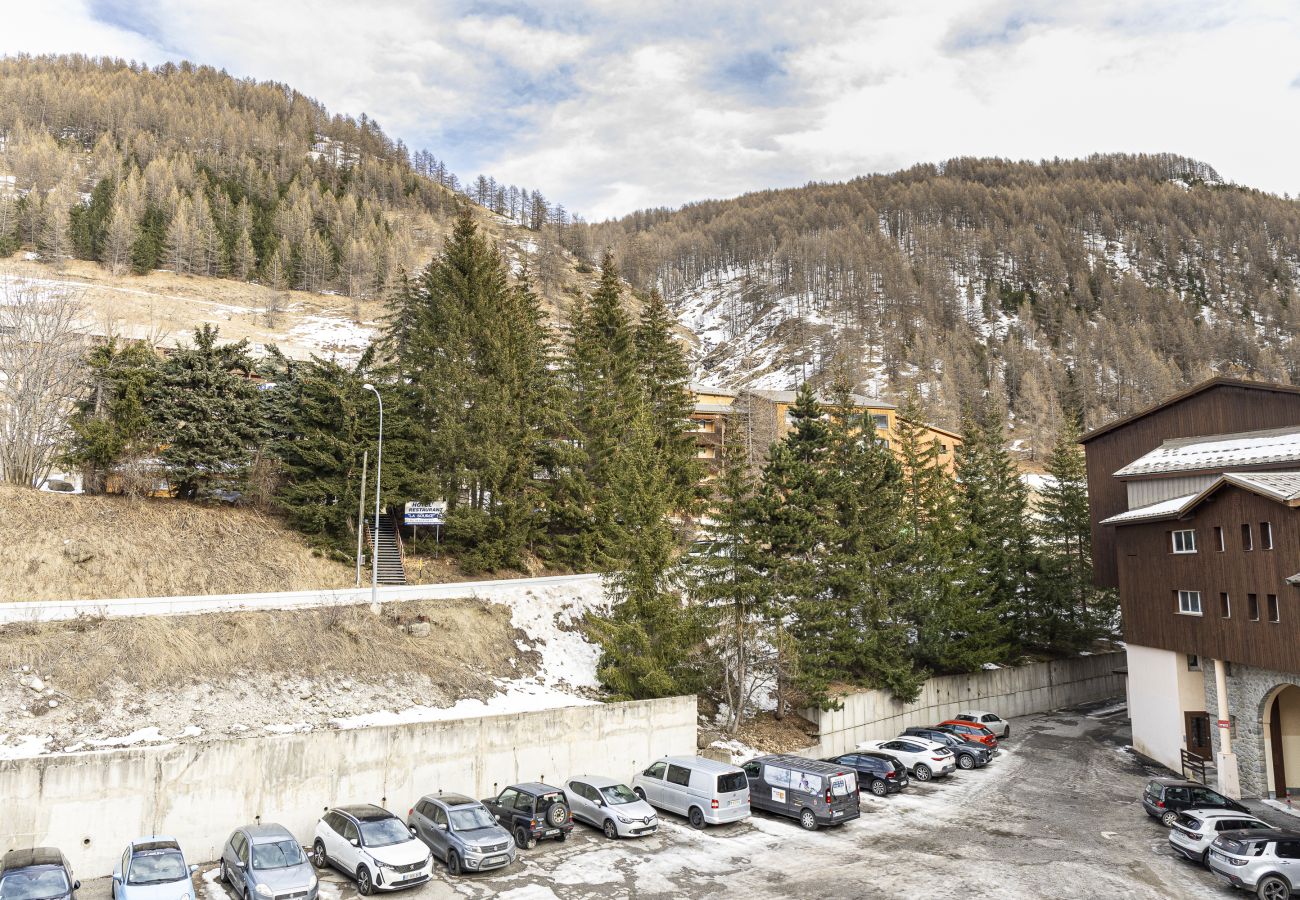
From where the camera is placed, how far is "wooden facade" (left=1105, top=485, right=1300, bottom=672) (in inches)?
963

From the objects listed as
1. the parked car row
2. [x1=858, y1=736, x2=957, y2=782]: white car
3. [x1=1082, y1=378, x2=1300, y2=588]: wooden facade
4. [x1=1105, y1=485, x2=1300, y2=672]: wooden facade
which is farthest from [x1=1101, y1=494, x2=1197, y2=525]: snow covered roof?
[x1=858, y1=736, x2=957, y2=782]: white car

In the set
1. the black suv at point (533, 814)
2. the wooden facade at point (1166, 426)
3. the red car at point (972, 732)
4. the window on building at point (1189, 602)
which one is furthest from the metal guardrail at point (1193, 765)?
the black suv at point (533, 814)

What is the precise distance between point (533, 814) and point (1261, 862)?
55.7 ft

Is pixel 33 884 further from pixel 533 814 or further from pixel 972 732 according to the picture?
pixel 972 732

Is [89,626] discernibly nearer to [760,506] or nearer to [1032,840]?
[760,506]

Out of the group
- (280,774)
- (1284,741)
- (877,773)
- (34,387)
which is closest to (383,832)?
(280,774)

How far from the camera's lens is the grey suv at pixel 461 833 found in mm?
17125

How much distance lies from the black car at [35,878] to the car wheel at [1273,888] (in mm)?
24423

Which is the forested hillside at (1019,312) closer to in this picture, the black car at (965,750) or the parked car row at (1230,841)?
the black car at (965,750)

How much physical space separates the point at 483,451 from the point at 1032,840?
85.9 ft

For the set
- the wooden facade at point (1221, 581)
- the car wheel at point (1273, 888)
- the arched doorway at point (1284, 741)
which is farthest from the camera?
the arched doorway at point (1284, 741)

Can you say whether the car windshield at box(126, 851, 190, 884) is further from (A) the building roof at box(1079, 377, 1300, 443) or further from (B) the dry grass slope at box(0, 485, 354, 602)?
(A) the building roof at box(1079, 377, 1300, 443)

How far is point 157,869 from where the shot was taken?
14508 mm

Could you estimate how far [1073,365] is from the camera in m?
138
